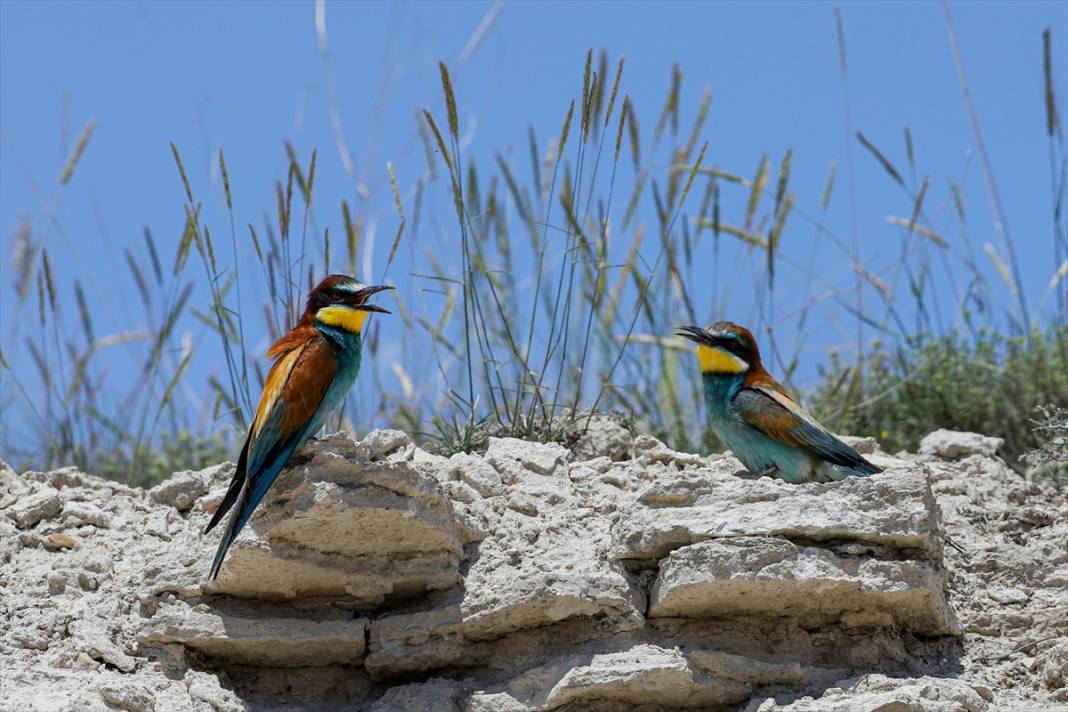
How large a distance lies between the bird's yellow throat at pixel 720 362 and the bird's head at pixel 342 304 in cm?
114

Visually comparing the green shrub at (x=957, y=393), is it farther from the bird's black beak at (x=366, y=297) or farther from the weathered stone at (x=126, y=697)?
the weathered stone at (x=126, y=697)

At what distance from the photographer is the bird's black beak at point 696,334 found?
4.69m

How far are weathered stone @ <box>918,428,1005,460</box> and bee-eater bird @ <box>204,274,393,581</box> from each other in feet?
7.07

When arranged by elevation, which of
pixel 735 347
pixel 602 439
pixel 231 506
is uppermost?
pixel 735 347

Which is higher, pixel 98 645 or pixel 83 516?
pixel 83 516

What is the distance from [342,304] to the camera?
4.20 metres

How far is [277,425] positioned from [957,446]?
2559 mm

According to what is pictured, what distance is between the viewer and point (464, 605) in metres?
3.83

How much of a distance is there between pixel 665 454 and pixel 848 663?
1.08 metres

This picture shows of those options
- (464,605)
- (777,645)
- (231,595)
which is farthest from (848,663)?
(231,595)

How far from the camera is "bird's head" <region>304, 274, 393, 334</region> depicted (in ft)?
13.6

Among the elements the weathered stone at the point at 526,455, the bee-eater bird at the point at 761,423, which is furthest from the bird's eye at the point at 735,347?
the weathered stone at the point at 526,455

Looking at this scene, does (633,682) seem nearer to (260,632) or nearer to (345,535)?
(345,535)

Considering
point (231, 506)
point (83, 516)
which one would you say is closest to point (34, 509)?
point (83, 516)
